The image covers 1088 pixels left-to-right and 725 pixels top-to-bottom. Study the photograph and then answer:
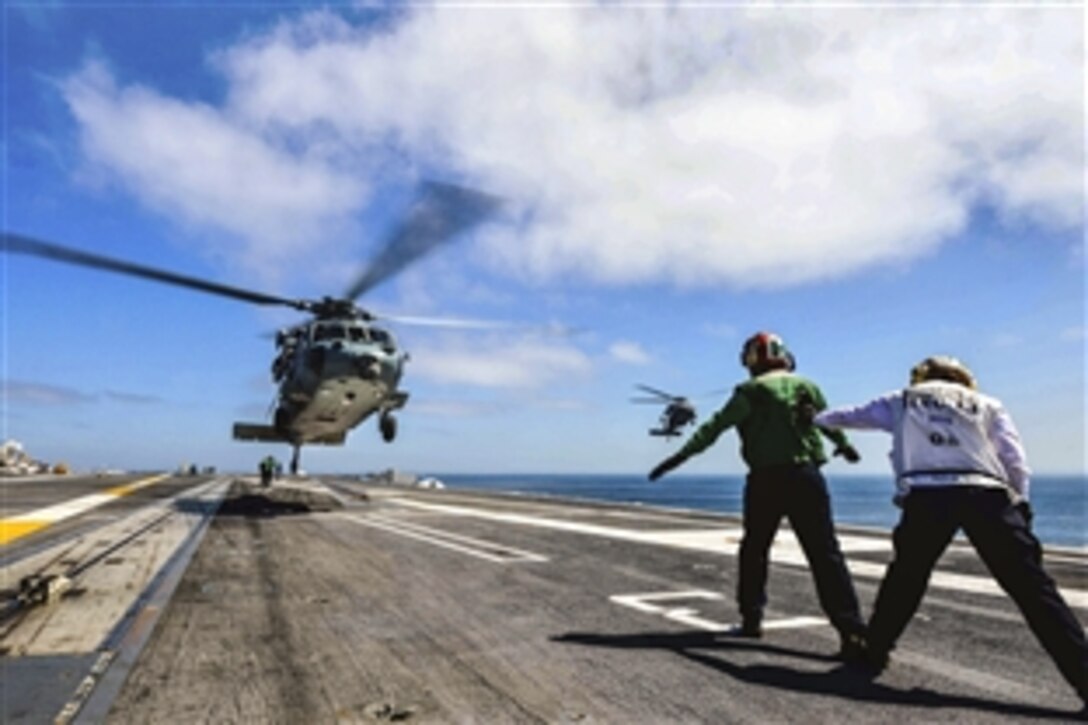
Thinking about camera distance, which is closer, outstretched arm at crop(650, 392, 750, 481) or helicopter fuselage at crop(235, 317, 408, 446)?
outstretched arm at crop(650, 392, 750, 481)

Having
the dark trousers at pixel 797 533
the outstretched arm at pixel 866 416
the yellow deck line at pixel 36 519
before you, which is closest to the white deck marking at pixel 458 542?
the dark trousers at pixel 797 533

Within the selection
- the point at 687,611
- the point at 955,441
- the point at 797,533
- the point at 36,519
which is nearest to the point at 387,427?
the point at 36,519

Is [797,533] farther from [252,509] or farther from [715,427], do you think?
[252,509]

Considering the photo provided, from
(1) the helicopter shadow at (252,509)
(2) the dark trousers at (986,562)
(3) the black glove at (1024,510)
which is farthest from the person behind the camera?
(1) the helicopter shadow at (252,509)

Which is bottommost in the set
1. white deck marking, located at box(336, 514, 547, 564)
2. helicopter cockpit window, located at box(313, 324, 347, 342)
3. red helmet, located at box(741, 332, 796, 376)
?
white deck marking, located at box(336, 514, 547, 564)

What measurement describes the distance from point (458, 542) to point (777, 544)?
5.13 metres

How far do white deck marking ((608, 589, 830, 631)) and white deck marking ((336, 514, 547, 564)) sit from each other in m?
2.59

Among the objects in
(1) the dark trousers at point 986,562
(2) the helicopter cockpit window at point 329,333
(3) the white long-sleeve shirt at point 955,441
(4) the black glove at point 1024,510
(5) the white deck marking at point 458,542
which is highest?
(2) the helicopter cockpit window at point 329,333

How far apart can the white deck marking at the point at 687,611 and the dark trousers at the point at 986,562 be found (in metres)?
1.25

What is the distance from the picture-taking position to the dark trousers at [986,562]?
3.42m

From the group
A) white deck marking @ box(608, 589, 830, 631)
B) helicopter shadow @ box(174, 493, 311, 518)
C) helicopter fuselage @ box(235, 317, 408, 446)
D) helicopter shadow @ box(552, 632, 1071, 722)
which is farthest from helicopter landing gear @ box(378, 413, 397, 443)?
helicopter shadow @ box(552, 632, 1071, 722)

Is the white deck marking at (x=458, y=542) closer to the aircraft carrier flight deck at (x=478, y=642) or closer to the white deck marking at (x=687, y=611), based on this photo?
the aircraft carrier flight deck at (x=478, y=642)

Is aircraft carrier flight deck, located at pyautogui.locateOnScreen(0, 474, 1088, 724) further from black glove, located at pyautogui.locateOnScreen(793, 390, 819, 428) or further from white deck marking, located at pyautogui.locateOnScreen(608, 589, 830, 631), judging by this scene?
black glove, located at pyautogui.locateOnScreen(793, 390, 819, 428)

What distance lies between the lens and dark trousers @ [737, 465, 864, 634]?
14.6 feet
